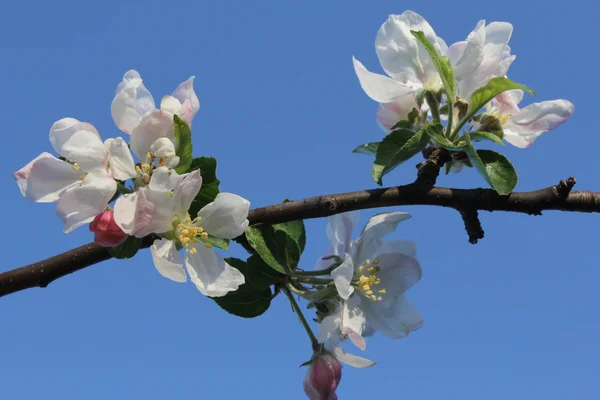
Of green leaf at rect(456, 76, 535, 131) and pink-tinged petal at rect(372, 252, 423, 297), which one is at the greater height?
green leaf at rect(456, 76, 535, 131)

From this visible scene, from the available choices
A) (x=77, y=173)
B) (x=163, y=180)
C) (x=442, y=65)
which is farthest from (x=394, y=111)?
(x=77, y=173)

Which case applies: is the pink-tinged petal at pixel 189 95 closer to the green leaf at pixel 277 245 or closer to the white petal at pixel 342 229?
the green leaf at pixel 277 245

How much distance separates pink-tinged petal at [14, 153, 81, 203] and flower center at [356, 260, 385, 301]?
2.26ft

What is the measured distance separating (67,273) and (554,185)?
1061 millimetres

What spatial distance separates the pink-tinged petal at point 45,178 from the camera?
5.07 ft

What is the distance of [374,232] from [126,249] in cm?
61

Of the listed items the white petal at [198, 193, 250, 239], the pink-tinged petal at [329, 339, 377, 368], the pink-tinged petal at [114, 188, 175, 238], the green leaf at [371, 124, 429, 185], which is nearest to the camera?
the pink-tinged petal at [114, 188, 175, 238]

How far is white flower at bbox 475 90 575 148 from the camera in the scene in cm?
182

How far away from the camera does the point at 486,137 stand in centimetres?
170

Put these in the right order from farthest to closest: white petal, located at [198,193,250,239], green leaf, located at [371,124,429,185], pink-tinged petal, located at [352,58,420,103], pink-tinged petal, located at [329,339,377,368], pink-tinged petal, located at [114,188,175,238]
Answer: pink-tinged petal, located at [329,339,377,368] → pink-tinged petal, located at [352,58,420,103] → green leaf, located at [371,124,429,185] → white petal, located at [198,193,250,239] → pink-tinged petal, located at [114,188,175,238]

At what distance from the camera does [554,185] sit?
65.7 inches

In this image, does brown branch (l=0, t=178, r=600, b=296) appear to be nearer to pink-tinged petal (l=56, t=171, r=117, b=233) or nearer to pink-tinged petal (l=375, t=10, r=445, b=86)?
pink-tinged petal (l=56, t=171, r=117, b=233)

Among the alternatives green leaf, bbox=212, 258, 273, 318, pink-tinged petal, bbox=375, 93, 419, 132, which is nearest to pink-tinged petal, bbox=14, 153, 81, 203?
green leaf, bbox=212, 258, 273, 318

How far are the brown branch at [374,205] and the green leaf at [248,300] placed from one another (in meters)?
0.25
